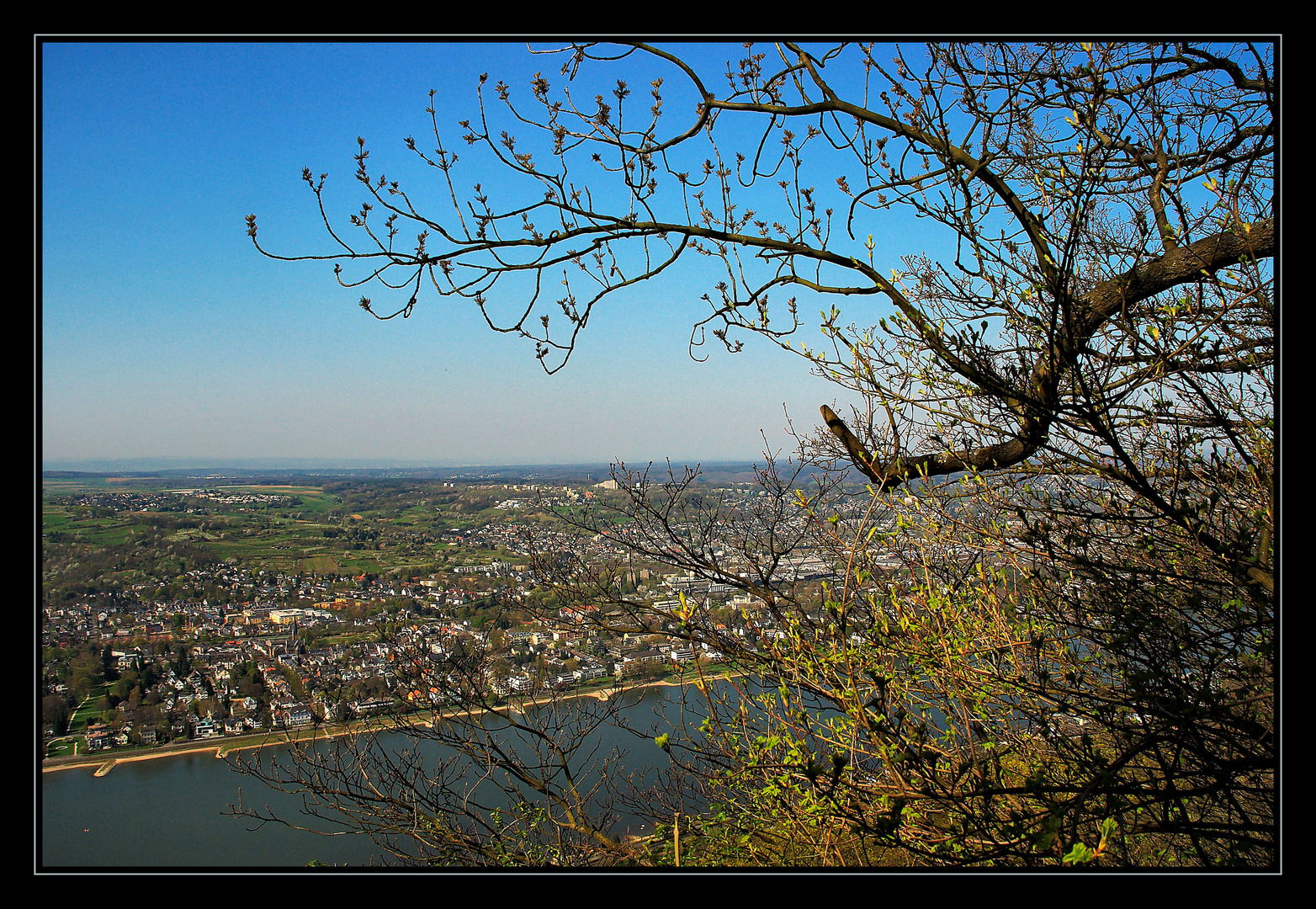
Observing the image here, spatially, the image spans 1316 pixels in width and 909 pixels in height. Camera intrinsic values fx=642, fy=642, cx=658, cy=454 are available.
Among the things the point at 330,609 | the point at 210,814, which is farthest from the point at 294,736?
the point at 330,609

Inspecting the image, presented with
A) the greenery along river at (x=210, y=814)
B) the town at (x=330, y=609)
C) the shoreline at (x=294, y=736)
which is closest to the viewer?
the town at (x=330, y=609)

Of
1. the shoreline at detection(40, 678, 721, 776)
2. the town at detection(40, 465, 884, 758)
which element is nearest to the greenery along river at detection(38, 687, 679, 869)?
the shoreline at detection(40, 678, 721, 776)

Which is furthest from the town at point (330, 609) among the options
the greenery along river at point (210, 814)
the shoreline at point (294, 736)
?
the greenery along river at point (210, 814)

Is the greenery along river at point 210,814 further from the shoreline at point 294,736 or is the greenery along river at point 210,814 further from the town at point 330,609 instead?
the town at point 330,609

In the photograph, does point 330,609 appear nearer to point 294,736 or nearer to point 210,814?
point 294,736

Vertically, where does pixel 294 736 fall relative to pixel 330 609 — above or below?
below

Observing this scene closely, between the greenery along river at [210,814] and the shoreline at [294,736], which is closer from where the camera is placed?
the greenery along river at [210,814]

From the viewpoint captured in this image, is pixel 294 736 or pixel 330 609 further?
pixel 330 609

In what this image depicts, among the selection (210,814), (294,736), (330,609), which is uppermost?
(330,609)

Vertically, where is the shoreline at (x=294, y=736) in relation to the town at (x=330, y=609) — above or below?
below

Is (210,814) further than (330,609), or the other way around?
(330,609)

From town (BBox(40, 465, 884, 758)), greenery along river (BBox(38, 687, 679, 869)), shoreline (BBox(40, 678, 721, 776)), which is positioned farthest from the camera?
shoreline (BBox(40, 678, 721, 776))

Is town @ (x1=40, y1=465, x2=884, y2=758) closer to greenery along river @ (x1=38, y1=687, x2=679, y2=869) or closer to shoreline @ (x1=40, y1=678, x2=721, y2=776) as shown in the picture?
shoreline @ (x1=40, y1=678, x2=721, y2=776)
